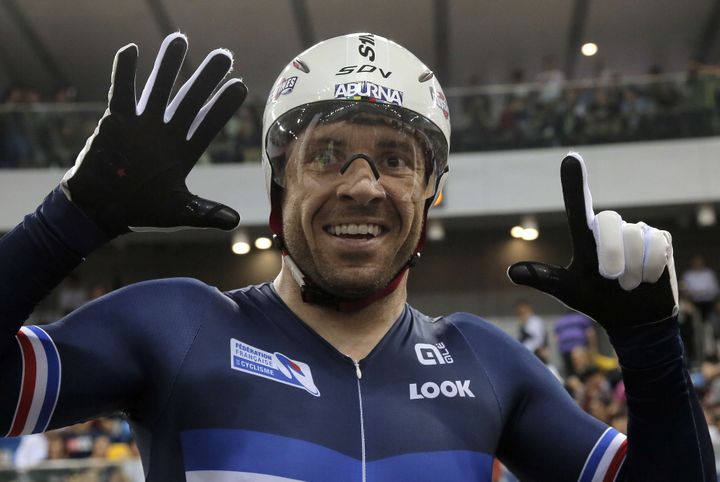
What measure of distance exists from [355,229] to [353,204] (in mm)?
60

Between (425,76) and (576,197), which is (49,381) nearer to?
(576,197)

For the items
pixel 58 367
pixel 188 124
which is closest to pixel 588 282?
pixel 188 124

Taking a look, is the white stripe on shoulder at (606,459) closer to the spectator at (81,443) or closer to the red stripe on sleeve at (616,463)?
the red stripe on sleeve at (616,463)

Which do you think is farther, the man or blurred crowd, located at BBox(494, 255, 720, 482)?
blurred crowd, located at BBox(494, 255, 720, 482)

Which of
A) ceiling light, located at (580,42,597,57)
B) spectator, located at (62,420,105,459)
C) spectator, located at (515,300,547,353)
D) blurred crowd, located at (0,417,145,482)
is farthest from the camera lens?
ceiling light, located at (580,42,597,57)

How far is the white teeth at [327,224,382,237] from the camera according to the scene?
2.74m

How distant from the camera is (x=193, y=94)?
2473 mm

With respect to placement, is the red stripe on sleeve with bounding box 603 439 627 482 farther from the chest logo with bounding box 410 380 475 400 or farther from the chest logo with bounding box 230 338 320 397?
the chest logo with bounding box 230 338 320 397

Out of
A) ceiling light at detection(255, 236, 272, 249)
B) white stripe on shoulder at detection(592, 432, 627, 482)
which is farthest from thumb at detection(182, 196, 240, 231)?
ceiling light at detection(255, 236, 272, 249)

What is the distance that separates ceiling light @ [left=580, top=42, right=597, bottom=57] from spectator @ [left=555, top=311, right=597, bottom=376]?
7266 millimetres

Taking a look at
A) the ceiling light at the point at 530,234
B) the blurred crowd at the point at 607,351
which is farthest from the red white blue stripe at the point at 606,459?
the ceiling light at the point at 530,234

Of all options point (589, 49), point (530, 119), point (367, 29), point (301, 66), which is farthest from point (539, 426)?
point (589, 49)

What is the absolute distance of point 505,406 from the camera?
279cm

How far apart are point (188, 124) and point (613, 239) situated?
3.07 feet
